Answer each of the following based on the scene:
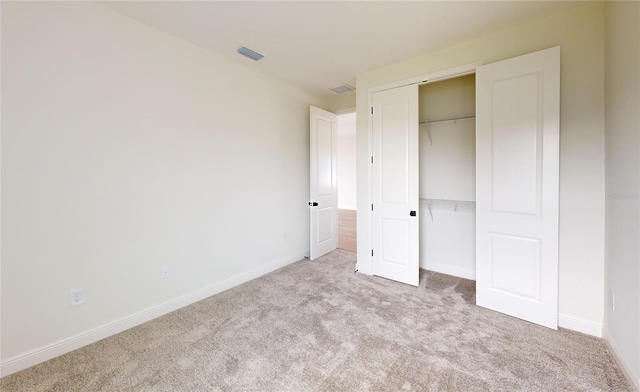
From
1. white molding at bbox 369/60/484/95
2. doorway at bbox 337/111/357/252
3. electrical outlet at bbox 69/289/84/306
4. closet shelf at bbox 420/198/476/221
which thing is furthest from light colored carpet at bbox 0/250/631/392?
doorway at bbox 337/111/357/252

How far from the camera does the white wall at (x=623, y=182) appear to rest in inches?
62.6

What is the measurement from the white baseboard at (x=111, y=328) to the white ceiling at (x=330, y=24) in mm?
2556

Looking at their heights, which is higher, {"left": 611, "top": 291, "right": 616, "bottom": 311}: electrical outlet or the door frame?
the door frame

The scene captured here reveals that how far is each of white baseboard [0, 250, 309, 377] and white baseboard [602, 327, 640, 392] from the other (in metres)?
3.23

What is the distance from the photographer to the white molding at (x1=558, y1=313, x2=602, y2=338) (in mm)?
2098

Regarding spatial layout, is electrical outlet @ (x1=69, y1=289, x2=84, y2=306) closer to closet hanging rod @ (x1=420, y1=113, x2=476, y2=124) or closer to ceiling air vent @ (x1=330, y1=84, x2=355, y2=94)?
ceiling air vent @ (x1=330, y1=84, x2=355, y2=94)

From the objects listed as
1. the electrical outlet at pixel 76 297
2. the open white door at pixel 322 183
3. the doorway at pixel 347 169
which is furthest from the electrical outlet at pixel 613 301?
the doorway at pixel 347 169

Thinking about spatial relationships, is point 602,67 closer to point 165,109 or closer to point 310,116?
point 310,116

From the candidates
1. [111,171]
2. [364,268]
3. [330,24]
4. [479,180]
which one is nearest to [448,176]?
[479,180]

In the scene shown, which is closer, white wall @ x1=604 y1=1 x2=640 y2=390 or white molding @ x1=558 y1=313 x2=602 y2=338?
white wall @ x1=604 y1=1 x2=640 y2=390

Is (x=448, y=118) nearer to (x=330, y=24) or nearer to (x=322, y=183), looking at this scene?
(x=330, y=24)

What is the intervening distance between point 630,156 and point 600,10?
4.21ft

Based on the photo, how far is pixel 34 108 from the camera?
71.2 inches

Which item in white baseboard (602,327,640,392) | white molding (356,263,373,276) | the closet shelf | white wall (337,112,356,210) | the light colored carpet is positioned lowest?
the light colored carpet
